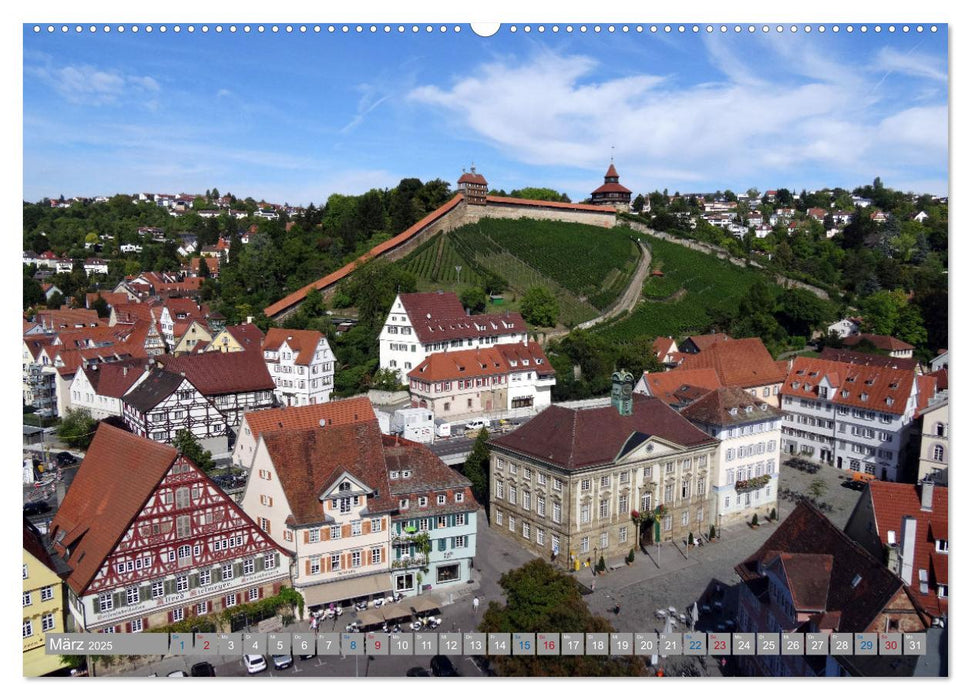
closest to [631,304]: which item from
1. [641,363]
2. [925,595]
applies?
[641,363]

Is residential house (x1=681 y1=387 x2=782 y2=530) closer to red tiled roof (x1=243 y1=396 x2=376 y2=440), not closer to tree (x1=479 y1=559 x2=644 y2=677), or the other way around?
red tiled roof (x1=243 y1=396 x2=376 y2=440)

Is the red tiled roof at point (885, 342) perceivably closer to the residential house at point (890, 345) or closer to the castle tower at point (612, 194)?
the residential house at point (890, 345)

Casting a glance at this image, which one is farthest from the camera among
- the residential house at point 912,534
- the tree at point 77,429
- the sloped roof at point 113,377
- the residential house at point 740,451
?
the sloped roof at point 113,377

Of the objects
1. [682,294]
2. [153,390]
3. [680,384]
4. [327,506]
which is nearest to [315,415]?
[327,506]

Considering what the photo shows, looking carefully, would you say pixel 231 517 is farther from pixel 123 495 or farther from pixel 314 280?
pixel 314 280

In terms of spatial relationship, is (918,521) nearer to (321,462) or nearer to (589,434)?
(589,434)

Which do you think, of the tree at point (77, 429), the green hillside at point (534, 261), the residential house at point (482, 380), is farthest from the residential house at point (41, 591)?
the green hillside at point (534, 261)
